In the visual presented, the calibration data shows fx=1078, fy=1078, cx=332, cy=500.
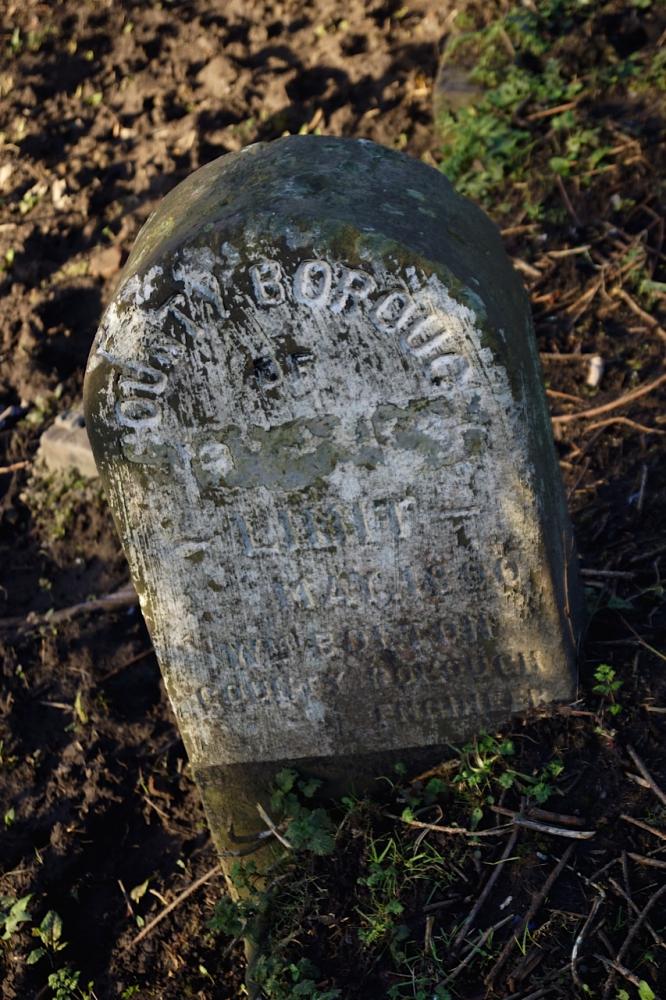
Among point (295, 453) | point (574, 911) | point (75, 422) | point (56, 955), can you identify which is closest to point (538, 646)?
point (574, 911)

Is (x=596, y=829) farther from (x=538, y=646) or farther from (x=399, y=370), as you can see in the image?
(x=399, y=370)

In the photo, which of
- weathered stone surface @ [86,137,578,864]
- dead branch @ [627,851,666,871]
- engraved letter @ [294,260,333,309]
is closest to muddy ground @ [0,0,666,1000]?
dead branch @ [627,851,666,871]

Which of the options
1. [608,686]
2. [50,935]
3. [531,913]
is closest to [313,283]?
[608,686]

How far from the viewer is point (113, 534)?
4348 mm

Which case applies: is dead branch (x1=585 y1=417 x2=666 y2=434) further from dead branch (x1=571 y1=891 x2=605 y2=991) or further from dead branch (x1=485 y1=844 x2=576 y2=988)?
dead branch (x1=571 y1=891 x2=605 y2=991)

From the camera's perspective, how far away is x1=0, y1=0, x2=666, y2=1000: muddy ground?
2725 mm

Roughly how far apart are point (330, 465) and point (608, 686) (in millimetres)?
988

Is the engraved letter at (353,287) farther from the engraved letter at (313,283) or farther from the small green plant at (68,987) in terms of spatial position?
the small green plant at (68,987)

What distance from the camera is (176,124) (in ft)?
18.7

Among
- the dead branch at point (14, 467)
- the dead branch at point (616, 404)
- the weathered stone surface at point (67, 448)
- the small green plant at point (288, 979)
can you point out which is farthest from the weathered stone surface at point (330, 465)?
the dead branch at point (14, 467)

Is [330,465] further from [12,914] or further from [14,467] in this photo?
[14,467]

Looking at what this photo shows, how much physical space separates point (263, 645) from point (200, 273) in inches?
37.9

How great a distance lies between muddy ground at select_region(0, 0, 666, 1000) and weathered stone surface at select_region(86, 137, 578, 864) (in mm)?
334

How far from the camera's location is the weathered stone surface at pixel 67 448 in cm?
454
